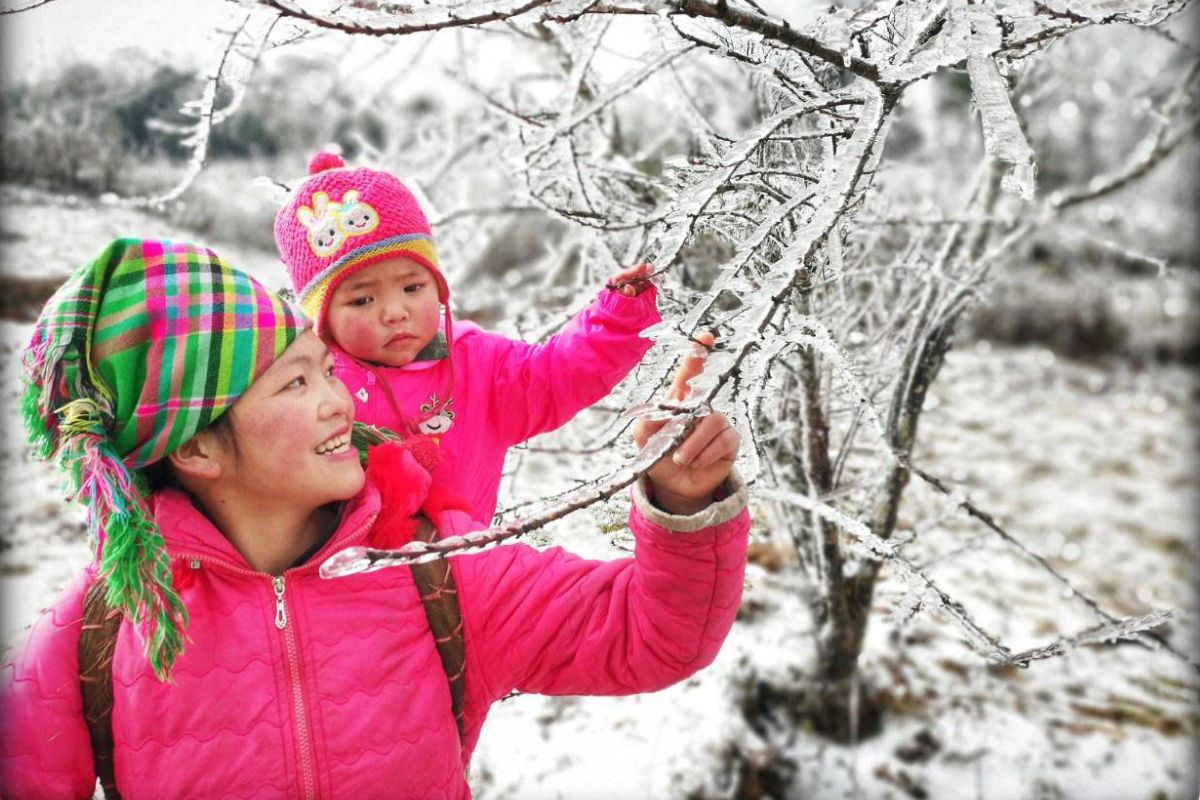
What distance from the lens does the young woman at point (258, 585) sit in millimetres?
1090

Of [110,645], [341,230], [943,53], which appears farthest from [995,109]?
[110,645]

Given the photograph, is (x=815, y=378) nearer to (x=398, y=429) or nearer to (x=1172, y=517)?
(x=398, y=429)

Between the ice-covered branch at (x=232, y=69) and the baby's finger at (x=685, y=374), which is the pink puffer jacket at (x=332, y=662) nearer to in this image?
the baby's finger at (x=685, y=374)

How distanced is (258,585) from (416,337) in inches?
25.9

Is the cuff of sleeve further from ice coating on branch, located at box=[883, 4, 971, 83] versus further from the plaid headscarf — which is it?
the plaid headscarf

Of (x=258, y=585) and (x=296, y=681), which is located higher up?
(x=258, y=585)

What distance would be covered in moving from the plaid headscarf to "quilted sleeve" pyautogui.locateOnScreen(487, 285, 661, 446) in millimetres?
697

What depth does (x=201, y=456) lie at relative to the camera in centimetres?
121

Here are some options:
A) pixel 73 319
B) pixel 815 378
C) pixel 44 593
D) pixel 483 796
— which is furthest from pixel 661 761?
pixel 44 593

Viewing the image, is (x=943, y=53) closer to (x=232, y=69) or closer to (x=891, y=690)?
(x=232, y=69)

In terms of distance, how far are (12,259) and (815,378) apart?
168 inches

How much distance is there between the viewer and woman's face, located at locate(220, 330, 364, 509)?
47.1 inches

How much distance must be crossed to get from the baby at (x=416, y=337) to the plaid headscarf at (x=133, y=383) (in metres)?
0.44

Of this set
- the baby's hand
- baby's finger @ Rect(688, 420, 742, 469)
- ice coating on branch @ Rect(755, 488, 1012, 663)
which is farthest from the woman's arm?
the baby's hand
